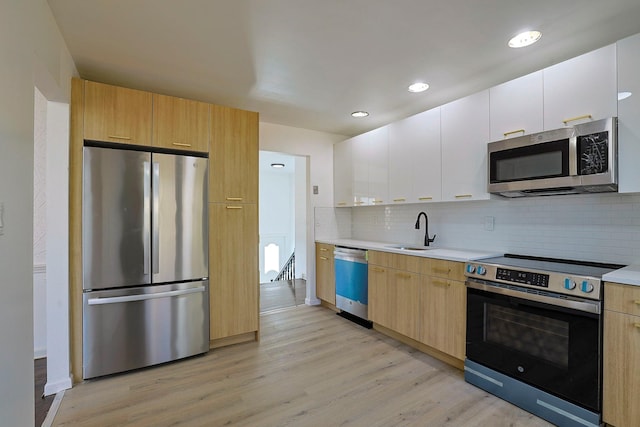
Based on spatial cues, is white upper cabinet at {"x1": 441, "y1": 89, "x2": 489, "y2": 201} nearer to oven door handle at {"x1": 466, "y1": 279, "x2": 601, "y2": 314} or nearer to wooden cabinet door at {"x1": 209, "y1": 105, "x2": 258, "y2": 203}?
oven door handle at {"x1": 466, "y1": 279, "x2": 601, "y2": 314}

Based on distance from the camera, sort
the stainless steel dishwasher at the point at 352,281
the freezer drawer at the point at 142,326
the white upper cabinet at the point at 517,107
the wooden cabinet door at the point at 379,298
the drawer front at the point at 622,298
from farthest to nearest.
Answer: the stainless steel dishwasher at the point at 352,281 → the wooden cabinet door at the point at 379,298 → the freezer drawer at the point at 142,326 → the white upper cabinet at the point at 517,107 → the drawer front at the point at 622,298

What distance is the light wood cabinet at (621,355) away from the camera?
5.22 feet

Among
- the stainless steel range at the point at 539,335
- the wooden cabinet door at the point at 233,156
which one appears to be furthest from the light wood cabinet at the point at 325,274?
the stainless steel range at the point at 539,335

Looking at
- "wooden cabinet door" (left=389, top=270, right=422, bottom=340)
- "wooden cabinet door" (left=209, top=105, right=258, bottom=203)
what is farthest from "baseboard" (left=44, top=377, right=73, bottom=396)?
"wooden cabinet door" (left=389, top=270, right=422, bottom=340)

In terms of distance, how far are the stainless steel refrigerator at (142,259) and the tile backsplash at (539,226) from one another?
2.45 meters

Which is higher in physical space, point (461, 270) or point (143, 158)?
point (143, 158)

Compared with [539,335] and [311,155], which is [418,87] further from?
[539,335]

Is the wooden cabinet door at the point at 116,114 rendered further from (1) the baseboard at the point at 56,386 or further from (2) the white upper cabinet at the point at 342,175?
(2) the white upper cabinet at the point at 342,175

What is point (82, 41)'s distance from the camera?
2.08m

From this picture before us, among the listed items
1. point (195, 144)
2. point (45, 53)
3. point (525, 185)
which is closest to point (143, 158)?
point (195, 144)

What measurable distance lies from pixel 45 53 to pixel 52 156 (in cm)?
80

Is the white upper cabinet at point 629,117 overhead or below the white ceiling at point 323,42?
below

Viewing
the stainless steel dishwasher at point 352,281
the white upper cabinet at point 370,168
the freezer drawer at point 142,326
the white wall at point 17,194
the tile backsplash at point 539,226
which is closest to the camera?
the white wall at point 17,194

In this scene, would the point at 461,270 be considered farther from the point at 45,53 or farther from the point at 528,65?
the point at 45,53
